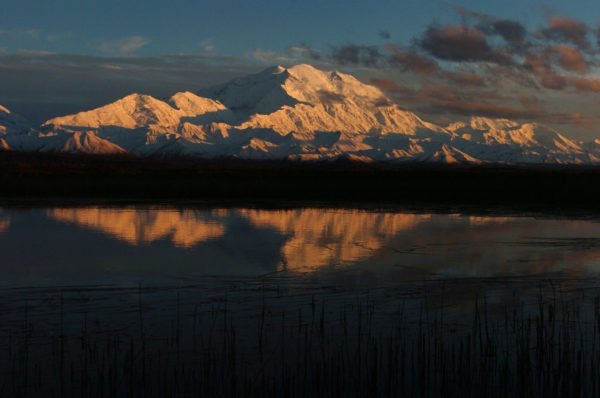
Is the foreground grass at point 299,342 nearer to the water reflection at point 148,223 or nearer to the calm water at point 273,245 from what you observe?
the calm water at point 273,245

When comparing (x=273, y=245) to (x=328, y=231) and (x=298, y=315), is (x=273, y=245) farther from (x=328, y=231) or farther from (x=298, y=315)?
(x=298, y=315)

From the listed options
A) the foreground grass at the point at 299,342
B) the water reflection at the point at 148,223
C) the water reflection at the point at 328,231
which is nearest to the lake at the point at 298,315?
the foreground grass at the point at 299,342

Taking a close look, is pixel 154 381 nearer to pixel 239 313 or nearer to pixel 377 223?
pixel 239 313

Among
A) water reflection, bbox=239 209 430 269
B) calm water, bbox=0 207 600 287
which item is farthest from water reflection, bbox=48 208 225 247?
water reflection, bbox=239 209 430 269

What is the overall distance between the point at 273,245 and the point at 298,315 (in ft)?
36.5

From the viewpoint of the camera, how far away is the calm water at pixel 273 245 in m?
19.9

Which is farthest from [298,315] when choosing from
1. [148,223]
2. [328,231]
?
[148,223]

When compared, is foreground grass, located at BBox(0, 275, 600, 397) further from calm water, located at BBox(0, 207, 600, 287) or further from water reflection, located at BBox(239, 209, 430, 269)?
water reflection, located at BBox(239, 209, 430, 269)

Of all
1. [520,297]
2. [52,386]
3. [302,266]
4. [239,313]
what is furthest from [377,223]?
[52,386]

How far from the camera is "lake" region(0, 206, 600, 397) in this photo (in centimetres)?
1090

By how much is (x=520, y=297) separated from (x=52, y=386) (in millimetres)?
9769

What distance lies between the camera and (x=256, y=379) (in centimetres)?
1092

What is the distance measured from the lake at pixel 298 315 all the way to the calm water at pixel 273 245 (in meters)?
0.11

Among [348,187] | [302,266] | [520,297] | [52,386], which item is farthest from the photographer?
[348,187]
